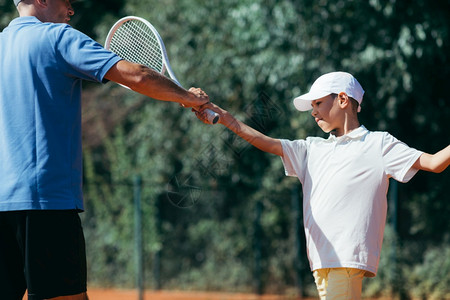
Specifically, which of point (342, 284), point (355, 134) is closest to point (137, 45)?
point (355, 134)

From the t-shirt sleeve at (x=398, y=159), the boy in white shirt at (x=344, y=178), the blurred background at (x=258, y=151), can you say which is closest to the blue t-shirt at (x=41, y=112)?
the boy in white shirt at (x=344, y=178)

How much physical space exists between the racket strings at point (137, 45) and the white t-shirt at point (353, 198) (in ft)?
4.39

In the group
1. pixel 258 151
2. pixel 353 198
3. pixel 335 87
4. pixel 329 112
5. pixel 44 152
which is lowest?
pixel 353 198

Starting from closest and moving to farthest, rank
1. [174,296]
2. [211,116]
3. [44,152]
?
[44,152], [211,116], [174,296]

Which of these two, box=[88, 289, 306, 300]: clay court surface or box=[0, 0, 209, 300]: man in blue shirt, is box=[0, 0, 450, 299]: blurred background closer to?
box=[88, 289, 306, 300]: clay court surface

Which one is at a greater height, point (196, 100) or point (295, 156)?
point (196, 100)

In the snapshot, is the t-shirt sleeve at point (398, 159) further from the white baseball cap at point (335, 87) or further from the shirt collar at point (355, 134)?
the white baseball cap at point (335, 87)

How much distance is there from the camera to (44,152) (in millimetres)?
2910

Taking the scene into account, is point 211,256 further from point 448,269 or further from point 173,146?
point 448,269

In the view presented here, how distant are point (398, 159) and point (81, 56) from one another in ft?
5.30

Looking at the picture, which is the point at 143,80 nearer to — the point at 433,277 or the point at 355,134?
the point at 355,134

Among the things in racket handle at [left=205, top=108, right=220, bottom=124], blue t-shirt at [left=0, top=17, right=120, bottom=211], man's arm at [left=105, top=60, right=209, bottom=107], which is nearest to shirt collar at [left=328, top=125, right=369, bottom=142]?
racket handle at [left=205, top=108, right=220, bottom=124]

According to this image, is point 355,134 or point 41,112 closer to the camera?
point 41,112

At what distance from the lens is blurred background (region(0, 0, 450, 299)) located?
8273 mm
